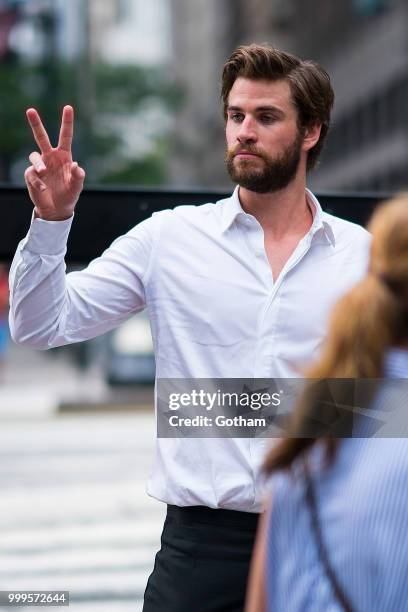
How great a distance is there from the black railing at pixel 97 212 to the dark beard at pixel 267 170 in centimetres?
52

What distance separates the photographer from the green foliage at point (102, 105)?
30969 millimetres

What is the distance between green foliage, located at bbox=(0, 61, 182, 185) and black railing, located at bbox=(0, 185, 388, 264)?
955 inches

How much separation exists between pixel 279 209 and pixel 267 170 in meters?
0.13

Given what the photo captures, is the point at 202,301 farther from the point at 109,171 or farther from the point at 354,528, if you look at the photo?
the point at 109,171

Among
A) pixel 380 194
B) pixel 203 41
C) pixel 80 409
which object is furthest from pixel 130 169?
pixel 203 41

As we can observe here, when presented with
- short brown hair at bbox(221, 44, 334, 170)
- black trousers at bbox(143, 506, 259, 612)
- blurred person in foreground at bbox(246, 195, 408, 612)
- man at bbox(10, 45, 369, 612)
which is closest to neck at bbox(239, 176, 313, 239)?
man at bbox(10, 45, 369, 612)

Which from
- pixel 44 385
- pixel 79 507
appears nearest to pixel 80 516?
pixel 79 507

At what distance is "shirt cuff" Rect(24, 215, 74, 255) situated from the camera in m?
2.63

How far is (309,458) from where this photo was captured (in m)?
1.65

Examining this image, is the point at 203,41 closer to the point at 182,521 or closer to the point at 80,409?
the point at 80,409

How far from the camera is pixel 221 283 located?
2.73 meters

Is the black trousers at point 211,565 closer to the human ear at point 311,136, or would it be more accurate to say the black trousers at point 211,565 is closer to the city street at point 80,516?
the human ear at point 311,136
